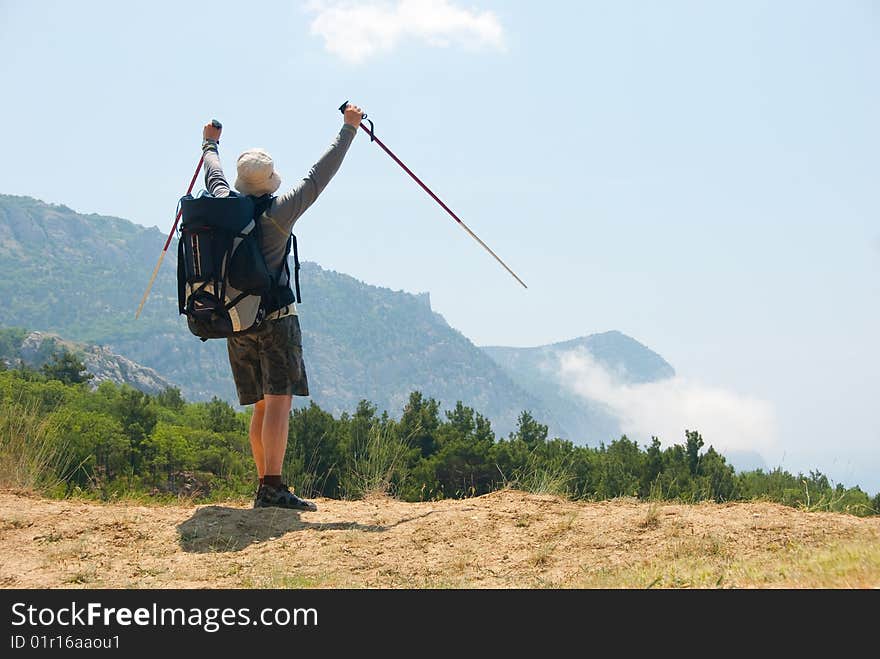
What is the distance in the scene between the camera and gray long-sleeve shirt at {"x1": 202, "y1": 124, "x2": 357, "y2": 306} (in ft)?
19.9

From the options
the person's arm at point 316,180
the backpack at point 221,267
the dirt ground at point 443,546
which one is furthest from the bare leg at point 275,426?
the person's arm at point 316,180

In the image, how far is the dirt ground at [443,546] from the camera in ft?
14.9

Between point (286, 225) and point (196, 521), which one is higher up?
point (286, 225)

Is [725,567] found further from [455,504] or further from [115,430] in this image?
[115,430]

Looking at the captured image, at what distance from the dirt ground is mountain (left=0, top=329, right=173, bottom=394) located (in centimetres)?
15332

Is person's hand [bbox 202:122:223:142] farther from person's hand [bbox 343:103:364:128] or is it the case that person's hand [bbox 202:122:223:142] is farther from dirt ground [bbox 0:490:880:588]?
dirt ground [bbox 0:490:880:588]

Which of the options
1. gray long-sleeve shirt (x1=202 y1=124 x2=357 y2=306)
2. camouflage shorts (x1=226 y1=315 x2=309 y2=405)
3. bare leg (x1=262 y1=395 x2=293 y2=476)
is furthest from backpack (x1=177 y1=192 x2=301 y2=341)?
bare leg (x1=262 y1=395 x2=293 y2=476)

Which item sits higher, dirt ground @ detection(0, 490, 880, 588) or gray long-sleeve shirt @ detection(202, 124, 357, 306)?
gray long-sleeve shirt @ detection(202, 124, 357, 306)

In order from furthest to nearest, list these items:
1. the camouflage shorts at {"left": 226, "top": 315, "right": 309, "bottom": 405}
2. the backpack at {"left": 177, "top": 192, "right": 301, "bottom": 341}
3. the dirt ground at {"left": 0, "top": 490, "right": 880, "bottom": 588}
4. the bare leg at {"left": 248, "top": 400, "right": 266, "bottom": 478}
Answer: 1. the bare leg at {"left": 248, "top": 400, "right": 266, "bottom": 478}
2. the camouflage shorts at {"left": 226, "top": 315, "right": 309, "bottom": 405}
3. the backpack at {"left": 177, "top": 192, "right": 301, "bottom": 341}
4. the dirt ground at {"left": 0, "top": 490, "right": 880, "bottom": 588}

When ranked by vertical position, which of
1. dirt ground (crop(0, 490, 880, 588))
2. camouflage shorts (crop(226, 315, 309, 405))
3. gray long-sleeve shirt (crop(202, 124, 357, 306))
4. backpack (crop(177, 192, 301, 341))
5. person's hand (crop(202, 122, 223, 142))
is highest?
person's hand (crop(202, 122, 223, 142))

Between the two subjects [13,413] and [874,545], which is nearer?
[874,545]

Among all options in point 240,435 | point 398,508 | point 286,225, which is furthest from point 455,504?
point 240,435

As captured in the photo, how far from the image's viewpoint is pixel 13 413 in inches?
325
